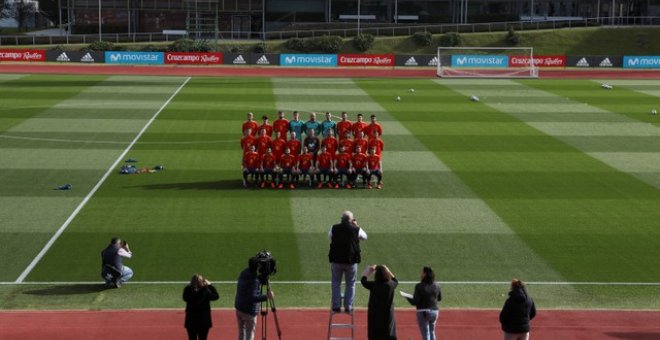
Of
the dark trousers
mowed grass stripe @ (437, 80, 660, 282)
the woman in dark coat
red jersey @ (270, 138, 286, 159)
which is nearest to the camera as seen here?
the woman in dark coat

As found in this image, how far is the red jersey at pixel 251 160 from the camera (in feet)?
92.5

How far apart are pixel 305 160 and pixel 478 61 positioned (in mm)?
45633

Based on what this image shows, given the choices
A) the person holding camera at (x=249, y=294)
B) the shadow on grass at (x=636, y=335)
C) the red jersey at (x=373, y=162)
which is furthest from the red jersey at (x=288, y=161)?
the person holding camera at (x=249, y=294)

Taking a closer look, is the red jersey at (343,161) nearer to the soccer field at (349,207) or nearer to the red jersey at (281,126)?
the soccer field at (349,207)

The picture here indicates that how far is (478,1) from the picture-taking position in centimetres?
10438

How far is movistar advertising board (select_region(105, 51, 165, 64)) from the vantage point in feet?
240

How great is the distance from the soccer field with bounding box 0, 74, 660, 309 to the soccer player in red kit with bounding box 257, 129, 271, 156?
42.2 inches

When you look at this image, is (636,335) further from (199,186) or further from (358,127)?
(199,186)

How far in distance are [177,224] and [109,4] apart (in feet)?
250

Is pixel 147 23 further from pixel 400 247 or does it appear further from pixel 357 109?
pixel 400 247

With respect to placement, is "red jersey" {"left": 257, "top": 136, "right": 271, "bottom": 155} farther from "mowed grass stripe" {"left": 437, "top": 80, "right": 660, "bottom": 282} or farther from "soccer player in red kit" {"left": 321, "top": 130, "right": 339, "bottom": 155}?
"mowed grass stripe" {"left": 437, "top": 80, "right": 660, "bottom": 282}

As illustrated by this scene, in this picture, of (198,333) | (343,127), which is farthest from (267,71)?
(198,333)

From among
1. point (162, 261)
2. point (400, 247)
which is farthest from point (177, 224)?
point (400, 247)

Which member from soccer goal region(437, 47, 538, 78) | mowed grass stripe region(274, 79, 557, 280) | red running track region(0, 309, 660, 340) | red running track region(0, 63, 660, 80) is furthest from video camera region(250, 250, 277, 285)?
soccer goal region(437, 47, 538, 78)
